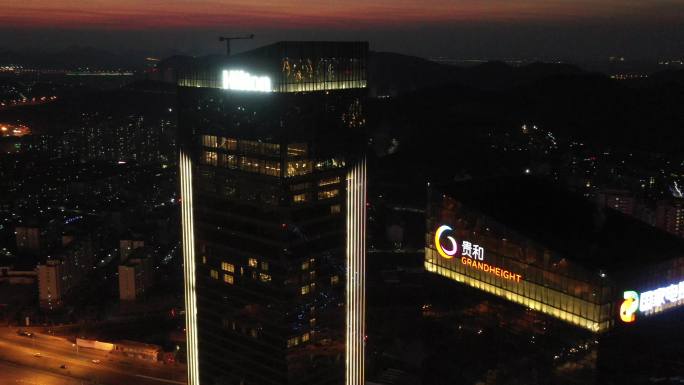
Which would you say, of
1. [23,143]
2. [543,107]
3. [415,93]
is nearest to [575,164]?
[543,107]

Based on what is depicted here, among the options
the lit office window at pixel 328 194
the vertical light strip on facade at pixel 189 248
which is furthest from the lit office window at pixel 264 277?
the vertical light strip on facade at pixel 189 248

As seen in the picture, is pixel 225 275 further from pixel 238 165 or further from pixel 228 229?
pixel 238 165

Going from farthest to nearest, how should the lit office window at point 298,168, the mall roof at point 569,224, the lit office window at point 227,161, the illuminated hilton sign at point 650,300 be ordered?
1. the mall roof at point 569,224
2. the illuminated hilton sign at point 650,300
3. the lit office window at point 227,161
4. the lit office window at point 298,168

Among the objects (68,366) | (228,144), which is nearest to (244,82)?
(228,144)

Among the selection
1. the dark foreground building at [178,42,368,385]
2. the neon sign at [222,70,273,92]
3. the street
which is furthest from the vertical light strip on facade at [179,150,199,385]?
the street

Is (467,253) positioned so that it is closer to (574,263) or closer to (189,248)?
(574,263)

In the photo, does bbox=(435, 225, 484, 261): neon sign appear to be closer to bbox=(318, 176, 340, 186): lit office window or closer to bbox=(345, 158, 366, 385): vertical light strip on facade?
bbox=(345, 158, 366, 385): vertical light strip on facade

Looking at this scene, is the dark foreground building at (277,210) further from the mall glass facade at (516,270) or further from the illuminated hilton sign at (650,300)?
the illuminated hilton sign at (650,300)
